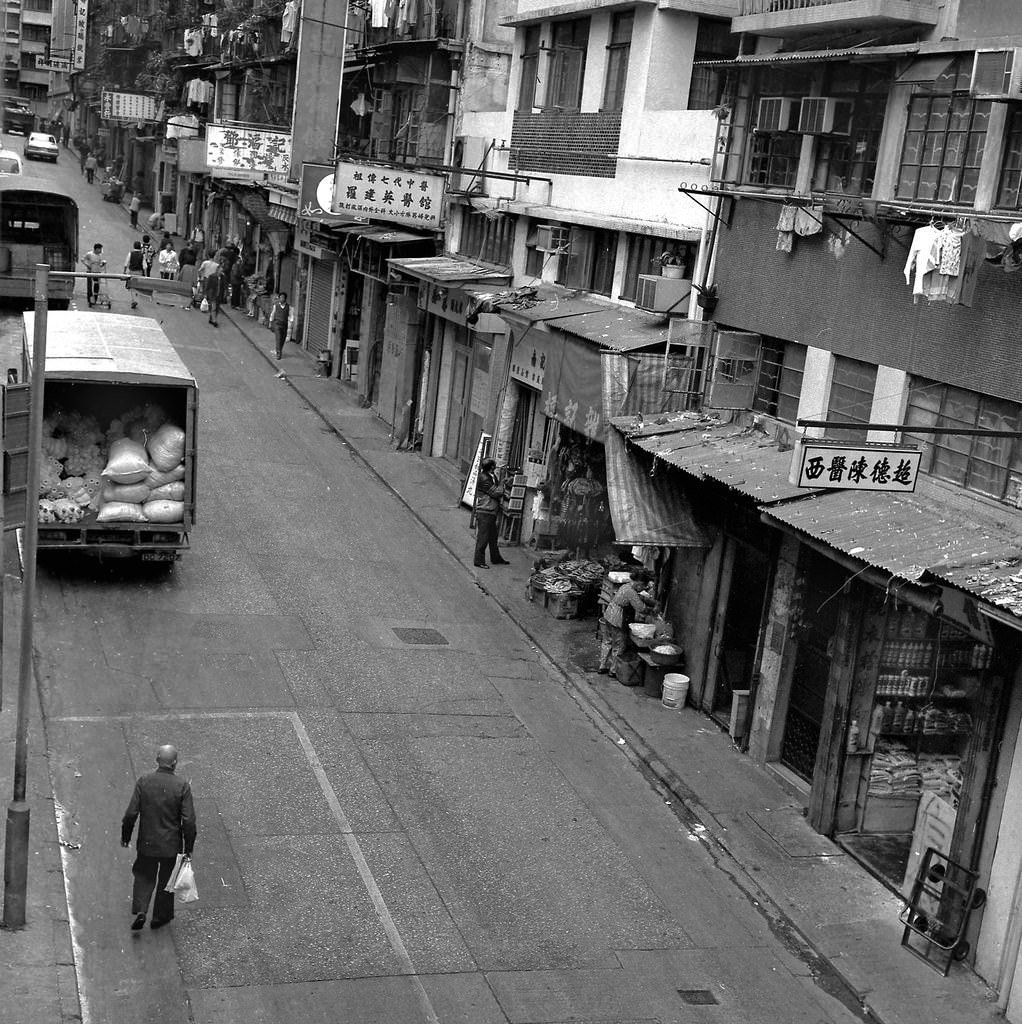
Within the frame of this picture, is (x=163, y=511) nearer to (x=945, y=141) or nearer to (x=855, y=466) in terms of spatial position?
(x=855, y=466)

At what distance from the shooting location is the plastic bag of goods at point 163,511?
1866cm

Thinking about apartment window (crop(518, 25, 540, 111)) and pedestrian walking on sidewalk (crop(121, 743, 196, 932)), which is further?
apartment window (crop(518, 25, 540, 111))

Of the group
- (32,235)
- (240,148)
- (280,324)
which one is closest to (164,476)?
(240,148)

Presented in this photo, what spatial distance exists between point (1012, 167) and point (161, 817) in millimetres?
9761

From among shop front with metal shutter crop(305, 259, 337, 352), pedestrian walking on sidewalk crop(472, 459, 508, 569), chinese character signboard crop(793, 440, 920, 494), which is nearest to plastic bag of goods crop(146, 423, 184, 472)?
pedestrian walking on sidewalk crop(472, 459, 508, 569)

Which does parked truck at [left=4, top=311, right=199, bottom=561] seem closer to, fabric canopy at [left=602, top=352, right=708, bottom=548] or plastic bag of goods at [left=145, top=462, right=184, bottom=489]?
plastic bag of goods at [left=145, top=462, right=184, bottom=489]

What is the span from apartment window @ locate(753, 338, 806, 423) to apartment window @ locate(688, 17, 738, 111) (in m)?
5.60

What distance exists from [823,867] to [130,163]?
7483cm

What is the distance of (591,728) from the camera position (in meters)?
16.3

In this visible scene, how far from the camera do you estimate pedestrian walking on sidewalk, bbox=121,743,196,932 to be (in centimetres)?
1039

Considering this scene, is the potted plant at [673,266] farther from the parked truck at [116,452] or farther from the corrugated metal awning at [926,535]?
the parked truck at [116,452]

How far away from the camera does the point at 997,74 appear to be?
12156 mm

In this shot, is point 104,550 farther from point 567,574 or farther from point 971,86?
point 971,86

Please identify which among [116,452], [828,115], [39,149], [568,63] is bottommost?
[116,452]
